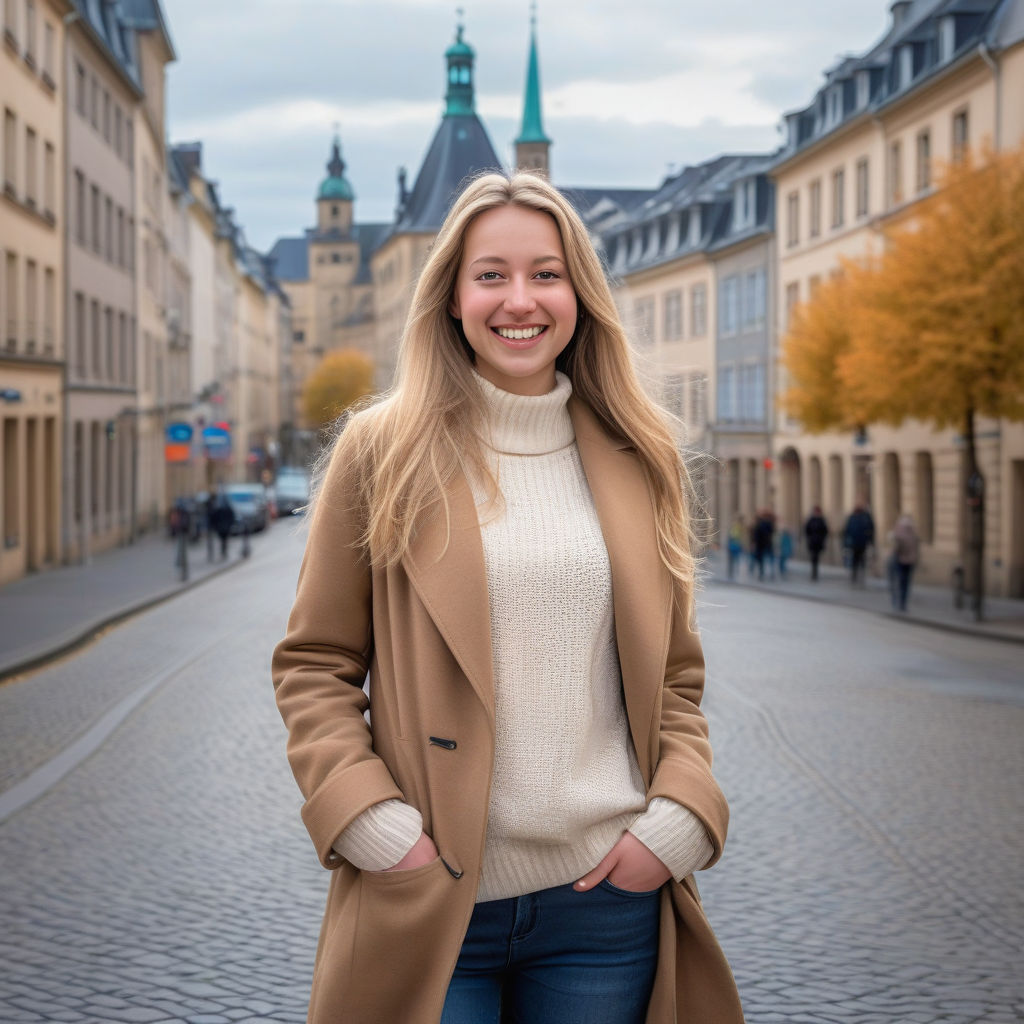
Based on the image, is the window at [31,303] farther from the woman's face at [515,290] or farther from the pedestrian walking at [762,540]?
the woman's face at [515,290]

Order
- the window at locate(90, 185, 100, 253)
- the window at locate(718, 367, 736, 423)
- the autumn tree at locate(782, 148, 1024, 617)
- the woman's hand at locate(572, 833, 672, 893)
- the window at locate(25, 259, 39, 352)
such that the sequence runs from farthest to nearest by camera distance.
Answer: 1. the window at locate(718, 367, 736, 423)
2. the window at locate(90, 185, 100, 253)
3. the window at locate(25, 259, 39, 352)
4. the autumn tree at locate(782, 148, 1024, 617)
5. the woman's hand at locate(572, 833, 672, 893)

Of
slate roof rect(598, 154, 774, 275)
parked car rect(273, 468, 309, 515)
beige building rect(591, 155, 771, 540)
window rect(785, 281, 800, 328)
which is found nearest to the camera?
window rect(785, 281, 800, 328)

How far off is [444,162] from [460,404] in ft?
421

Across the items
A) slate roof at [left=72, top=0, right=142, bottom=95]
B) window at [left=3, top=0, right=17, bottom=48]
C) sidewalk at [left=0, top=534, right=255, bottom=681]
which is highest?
slate roof at [left=72, top=0, right=142, bottom=95]

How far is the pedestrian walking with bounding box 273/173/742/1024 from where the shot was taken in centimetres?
263

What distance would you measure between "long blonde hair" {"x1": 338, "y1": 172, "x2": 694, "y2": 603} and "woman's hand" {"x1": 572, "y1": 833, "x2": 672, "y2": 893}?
459 mm

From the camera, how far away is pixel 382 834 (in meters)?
2.60

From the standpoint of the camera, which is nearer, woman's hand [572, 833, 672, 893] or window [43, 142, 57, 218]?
woman's hand [572, 833, 672, 893]

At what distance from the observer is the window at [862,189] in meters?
42.6

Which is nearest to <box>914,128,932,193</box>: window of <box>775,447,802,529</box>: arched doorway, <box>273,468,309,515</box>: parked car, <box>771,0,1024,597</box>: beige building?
<box>771,0,1024,597</box>: beige building

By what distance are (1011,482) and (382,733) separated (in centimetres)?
3112

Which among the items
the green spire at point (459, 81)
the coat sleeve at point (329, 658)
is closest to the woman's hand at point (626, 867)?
the coat sleeve at point (329, 658)

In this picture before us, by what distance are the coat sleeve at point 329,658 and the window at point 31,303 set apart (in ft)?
105

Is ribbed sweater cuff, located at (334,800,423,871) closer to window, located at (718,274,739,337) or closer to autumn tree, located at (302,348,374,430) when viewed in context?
window, located at (718,274,739,337)
